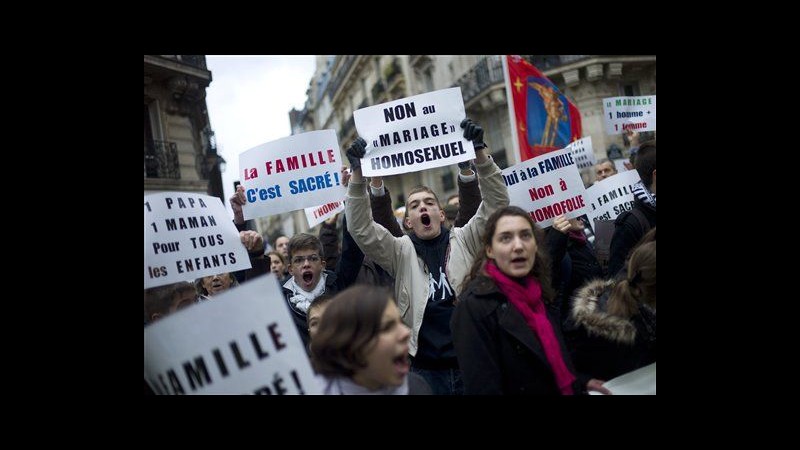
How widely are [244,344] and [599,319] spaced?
1.29 m

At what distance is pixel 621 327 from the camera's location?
234 centimetres

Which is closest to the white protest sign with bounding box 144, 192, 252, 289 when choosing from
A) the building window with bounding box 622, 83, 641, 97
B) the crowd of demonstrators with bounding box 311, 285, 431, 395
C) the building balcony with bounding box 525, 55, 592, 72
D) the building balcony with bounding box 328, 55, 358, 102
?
the crowd of demonstrators with bounding box 311, 285, 431, 395

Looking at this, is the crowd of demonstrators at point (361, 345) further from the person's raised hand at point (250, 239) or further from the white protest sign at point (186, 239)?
the person's raised hand at point (250, 239)

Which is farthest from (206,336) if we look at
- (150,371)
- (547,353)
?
(547,353)

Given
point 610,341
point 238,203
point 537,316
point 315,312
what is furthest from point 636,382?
point 238,203

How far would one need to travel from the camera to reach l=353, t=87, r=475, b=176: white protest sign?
3.49 m

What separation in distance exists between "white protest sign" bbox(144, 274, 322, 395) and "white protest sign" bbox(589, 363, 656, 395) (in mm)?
1133

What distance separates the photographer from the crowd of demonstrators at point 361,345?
1.93 m

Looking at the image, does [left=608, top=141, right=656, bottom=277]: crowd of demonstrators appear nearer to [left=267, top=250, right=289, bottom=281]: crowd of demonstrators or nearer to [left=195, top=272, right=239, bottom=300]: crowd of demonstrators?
[left=195, top=272, right=239, bottom=300]: crowd of demonstrators

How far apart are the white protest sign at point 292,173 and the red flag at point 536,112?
8.29ft

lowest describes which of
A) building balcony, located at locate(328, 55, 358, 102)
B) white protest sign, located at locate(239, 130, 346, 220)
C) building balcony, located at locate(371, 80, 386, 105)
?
white protest sign, located at locate(239, 130, 346, 220)

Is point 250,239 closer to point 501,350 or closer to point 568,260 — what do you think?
point 568,260

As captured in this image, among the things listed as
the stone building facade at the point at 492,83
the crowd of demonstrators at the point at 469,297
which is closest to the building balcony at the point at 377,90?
the stone building facade at the point at 492,83

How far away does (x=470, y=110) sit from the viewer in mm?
21625
